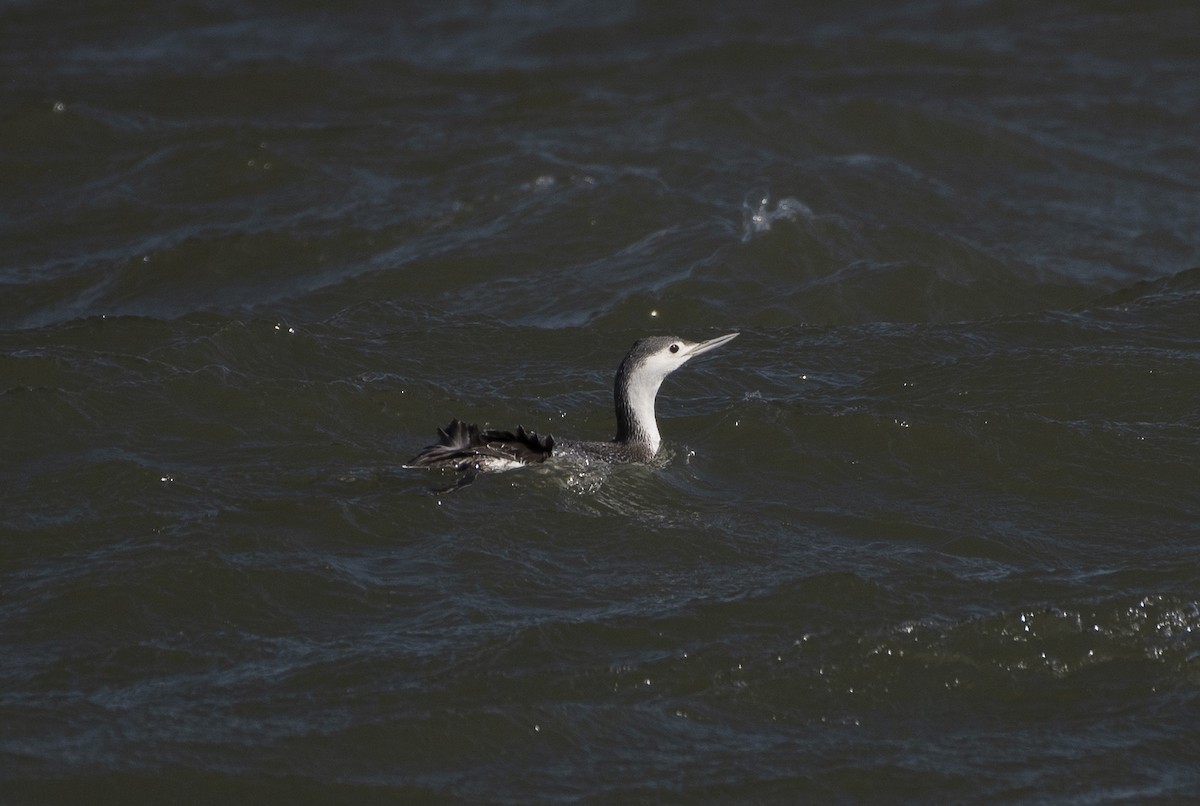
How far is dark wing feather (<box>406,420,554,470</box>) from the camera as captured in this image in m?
9.14

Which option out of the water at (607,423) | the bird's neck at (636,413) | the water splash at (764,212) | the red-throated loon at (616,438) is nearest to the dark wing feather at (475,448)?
the red-throated loon at (616,438)

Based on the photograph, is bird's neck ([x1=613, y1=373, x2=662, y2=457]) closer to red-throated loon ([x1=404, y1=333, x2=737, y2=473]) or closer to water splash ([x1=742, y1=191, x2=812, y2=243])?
red-throated loon ([x1=404, y1=333, x2=737, y2=473])

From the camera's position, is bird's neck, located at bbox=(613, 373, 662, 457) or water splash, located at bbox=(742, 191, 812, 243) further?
water splash, located at bbox=(742, 191, 812, 243)

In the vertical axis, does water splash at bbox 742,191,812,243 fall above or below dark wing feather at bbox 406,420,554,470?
above

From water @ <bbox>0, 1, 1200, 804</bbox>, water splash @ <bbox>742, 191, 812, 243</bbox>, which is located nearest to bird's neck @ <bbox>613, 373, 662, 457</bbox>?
water @ <bbox>0, 1, 1200, 804</bbox>

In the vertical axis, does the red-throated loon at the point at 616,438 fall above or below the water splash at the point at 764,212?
below

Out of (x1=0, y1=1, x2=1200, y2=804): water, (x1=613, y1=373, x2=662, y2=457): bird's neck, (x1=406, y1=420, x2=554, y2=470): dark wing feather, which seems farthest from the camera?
(x1=613, y1=373, x2=662, y2=457): bird's neck

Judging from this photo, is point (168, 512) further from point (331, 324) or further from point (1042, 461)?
point (1042, 461)

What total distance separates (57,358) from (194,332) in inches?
41.0

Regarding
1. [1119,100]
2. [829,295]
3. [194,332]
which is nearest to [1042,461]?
[829,295]

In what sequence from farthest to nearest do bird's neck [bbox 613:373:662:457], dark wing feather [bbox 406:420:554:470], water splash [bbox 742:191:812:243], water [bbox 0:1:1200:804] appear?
water splash [bbox 742:191:812:243] → bird's neck [bbox 613:373:662:457] → dark wing feather [bbox 406:420:554:470] → water [bbox 0:1:1200:804]

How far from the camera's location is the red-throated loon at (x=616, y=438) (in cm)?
919

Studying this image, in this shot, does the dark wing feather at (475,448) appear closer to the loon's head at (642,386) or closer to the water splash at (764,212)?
the loon's head at (642,386)

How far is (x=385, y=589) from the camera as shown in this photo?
816 centimetres
